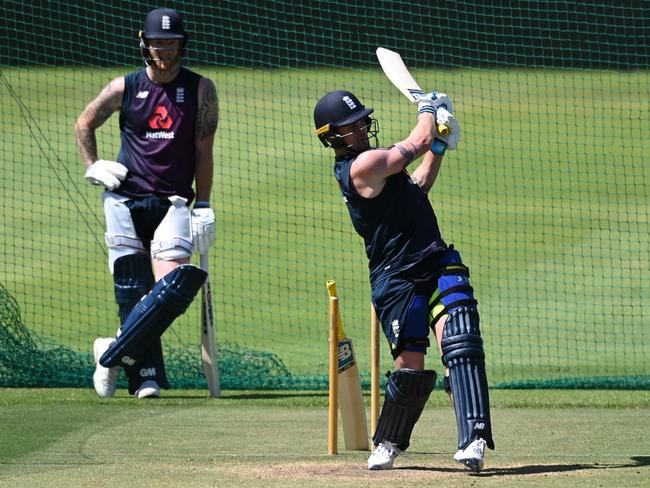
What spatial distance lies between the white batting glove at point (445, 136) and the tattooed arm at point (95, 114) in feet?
10.3

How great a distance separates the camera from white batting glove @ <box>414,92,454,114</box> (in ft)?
21.0

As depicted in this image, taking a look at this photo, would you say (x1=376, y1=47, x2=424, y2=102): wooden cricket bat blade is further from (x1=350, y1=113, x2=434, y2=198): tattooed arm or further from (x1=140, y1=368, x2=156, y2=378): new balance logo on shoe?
(x1=140, y1=368, x2=156, y2=378): new balance logo on shoe

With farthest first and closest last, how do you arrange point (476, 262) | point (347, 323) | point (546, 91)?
point (546, 91) < point (476, 262) < point (347, 323)

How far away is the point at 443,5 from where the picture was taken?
20.3 meters

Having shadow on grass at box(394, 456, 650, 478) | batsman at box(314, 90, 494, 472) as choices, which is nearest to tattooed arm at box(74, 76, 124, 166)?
batsman at box(314, 90, 494, 472)

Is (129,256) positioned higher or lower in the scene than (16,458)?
higher

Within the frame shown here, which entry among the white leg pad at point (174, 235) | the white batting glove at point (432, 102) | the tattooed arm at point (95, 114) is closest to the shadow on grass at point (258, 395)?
the white leg pad at point (174, 235)

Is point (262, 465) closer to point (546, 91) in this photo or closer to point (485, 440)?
point (485, 440)

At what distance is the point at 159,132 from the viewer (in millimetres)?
8797

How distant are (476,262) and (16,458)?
7707 mm

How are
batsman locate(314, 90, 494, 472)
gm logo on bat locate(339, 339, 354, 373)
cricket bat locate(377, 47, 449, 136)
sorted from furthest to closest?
gm logo on bat locate(339, 339, 354, 373)
cricket bat locate(377, 47, 449, 136)
batsman locate(314, 90, 494, 472)

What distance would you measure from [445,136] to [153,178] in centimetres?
295

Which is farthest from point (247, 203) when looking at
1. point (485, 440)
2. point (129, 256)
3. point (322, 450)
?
point (485, 440)

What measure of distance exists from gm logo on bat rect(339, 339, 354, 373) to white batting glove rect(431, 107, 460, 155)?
3.85ft
